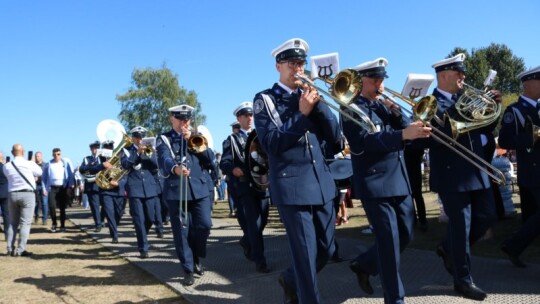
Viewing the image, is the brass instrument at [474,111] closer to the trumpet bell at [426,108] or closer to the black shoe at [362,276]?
the trumpet bell at [426,108]

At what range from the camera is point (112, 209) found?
10.9m

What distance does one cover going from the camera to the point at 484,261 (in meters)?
5.95

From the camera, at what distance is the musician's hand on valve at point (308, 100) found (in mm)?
3621

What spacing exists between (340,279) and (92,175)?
26.9ft

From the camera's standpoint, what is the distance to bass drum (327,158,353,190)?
665 cm

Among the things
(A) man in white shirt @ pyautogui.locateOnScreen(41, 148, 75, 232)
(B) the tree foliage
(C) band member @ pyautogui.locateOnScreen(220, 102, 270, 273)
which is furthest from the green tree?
(C) band member @ pyautogui.locateOnScreen(220, 102, 270, 273)

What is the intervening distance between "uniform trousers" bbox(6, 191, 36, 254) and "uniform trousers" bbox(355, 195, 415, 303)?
24.6ft

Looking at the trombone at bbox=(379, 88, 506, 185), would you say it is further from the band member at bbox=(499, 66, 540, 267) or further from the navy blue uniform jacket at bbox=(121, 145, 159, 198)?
the navy blue uniform jacket at bbox=(121, 145, 159, 198)

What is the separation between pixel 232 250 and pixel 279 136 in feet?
17.0

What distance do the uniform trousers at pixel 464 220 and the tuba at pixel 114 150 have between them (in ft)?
21.9

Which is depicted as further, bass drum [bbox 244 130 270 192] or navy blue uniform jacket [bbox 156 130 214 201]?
bass drum [bbox 244 130 270 192]

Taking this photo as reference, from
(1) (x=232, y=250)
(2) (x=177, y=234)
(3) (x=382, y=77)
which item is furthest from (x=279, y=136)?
(1) (x=232, y=250)

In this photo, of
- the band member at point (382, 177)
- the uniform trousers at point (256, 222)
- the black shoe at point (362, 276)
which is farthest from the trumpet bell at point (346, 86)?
the uniform trousers at point (256, 222)

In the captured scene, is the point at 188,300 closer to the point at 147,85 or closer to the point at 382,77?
the point at 382,77
